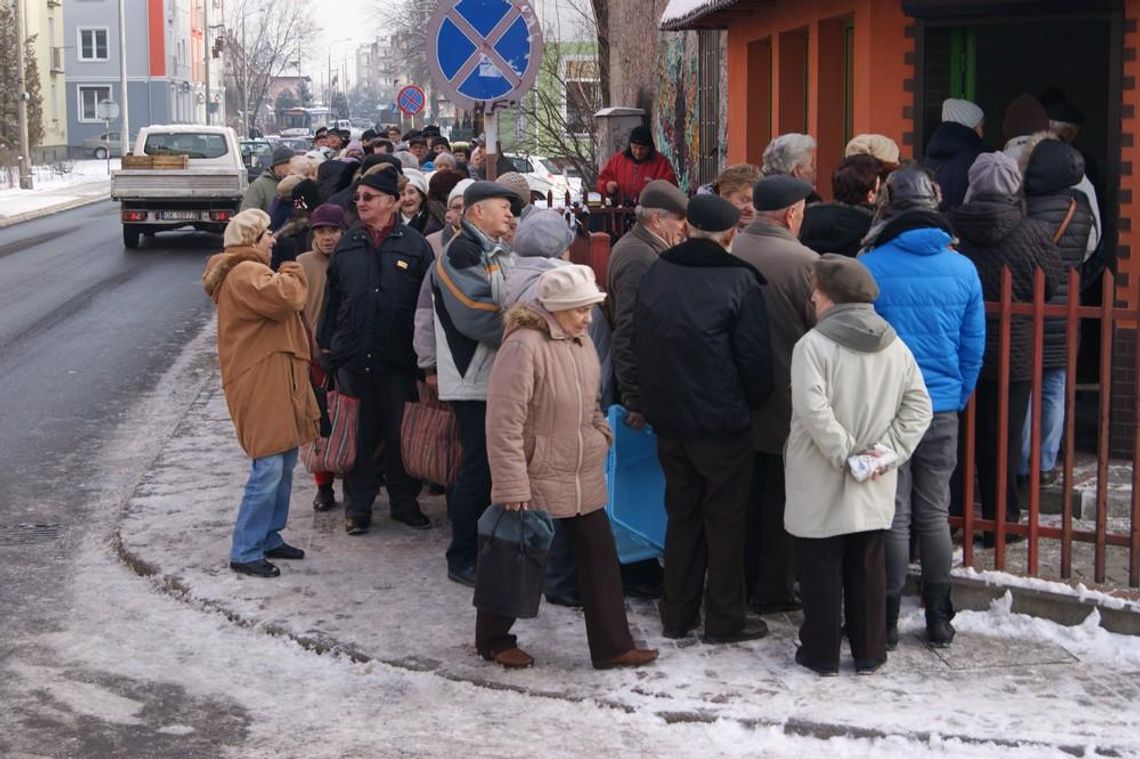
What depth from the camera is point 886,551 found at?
645 centimetres

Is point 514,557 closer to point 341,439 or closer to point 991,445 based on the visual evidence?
point 991,445

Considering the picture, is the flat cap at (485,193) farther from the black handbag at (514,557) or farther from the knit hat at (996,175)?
the knit hat at (996,175)

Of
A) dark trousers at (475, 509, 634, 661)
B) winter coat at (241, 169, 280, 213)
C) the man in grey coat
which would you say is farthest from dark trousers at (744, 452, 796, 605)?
winter coat at (241, 169, 280, 213)

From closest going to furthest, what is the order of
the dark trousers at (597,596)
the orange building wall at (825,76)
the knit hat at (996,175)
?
1. the dark trousers at (597,596)
2. the knit hat at (996,175)
3. the orange building wall at (825,76)

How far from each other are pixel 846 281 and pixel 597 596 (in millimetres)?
1500

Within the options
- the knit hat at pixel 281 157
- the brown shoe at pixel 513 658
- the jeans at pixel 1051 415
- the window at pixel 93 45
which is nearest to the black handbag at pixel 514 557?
the brown shoe at pixel 513 658

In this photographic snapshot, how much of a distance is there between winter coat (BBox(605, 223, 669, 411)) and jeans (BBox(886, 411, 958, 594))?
3.69 ft

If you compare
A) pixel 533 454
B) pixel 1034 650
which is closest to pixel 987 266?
pixel 1034 650

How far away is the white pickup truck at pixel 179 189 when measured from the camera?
2583 cm

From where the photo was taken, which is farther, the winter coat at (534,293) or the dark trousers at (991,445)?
the dark trousers at (991,445)

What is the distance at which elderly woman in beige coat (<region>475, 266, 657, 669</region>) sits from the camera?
606 centimetres

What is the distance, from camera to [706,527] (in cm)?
656

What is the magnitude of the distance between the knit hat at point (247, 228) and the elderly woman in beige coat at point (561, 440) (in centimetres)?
184

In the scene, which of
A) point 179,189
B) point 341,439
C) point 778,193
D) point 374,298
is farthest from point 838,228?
point 179,189
